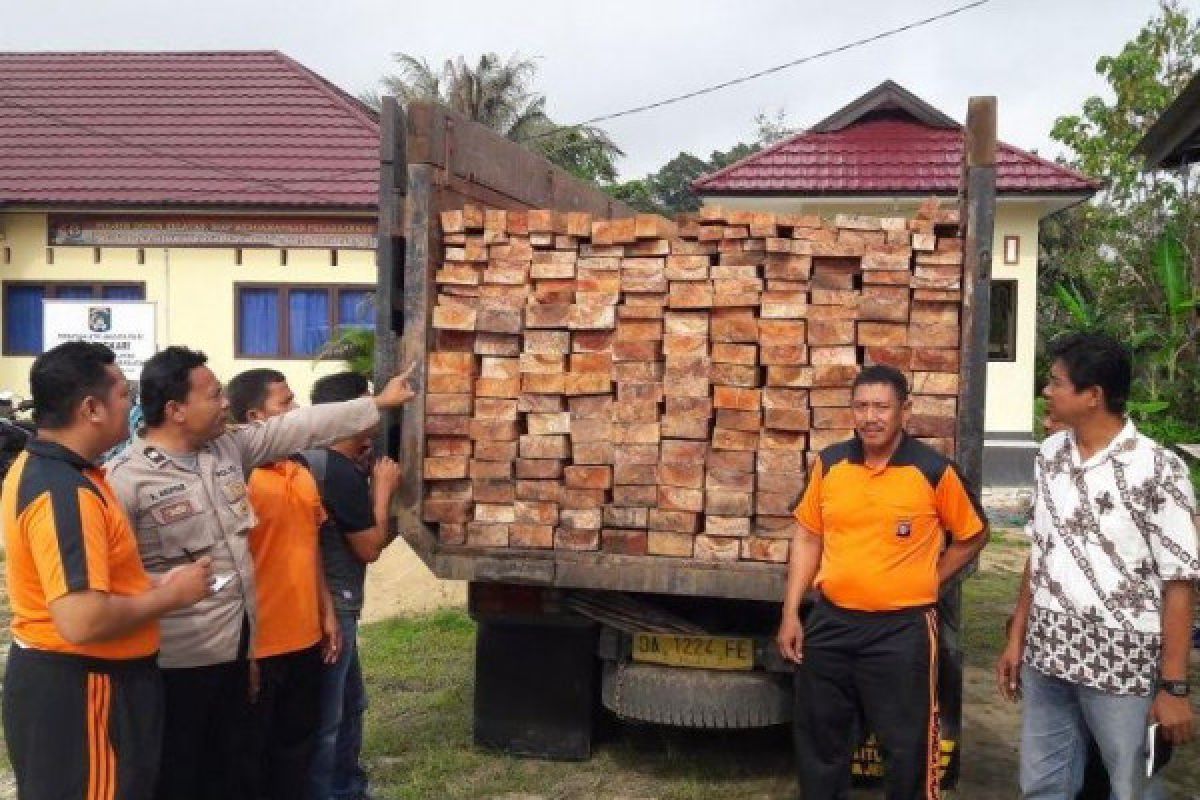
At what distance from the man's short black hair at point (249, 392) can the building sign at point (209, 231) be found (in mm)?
12012

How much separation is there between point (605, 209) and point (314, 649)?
379 centimetres

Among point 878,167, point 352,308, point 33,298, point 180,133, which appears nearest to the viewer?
point 878,167

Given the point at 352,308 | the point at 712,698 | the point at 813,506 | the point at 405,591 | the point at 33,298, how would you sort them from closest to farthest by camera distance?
1. the point at 813,506
2. the point at 712,698
3. the point at 405,591
4. the point at 352,308
5. the point at 33,298

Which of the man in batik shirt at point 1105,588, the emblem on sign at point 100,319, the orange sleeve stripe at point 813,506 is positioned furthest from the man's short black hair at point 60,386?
the emblem on sign at point 100,319

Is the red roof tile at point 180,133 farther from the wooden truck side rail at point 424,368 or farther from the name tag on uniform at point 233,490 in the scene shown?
the name tag on uniform at point 233,490

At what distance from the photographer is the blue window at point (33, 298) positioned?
631 inches

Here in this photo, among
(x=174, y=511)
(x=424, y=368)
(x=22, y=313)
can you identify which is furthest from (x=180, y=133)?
(x=174, y=511)

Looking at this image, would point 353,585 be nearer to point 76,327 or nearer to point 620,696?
point 620,696

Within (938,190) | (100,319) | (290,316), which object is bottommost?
(100,319)

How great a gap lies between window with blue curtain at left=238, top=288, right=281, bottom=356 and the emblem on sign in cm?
526

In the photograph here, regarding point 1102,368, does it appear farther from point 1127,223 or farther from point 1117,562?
point 1127,223

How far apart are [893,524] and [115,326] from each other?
8.79 metres

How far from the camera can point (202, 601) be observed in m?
3.25

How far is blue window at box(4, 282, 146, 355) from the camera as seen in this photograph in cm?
1603
